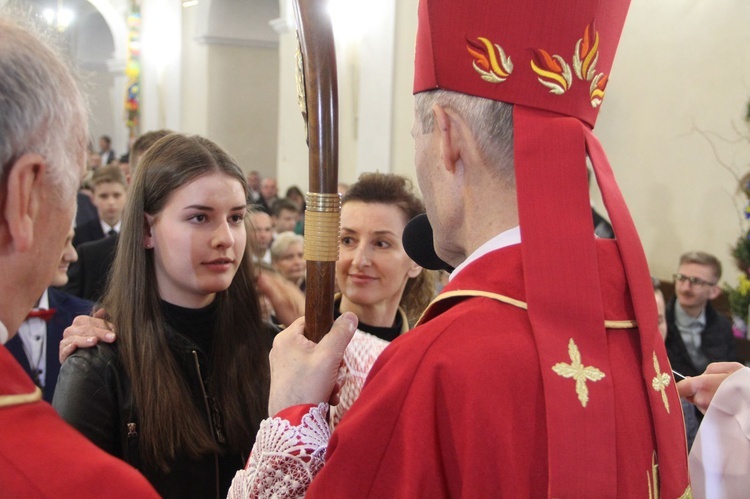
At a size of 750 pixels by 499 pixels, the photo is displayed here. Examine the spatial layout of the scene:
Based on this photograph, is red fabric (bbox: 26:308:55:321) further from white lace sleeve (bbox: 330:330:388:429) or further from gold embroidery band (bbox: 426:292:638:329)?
gold embroidery band (bbox: 426:292:638:329)

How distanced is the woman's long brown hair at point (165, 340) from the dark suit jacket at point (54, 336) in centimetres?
115

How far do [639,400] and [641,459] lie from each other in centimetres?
8

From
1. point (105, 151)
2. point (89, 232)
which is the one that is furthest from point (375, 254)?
point (105, 151)

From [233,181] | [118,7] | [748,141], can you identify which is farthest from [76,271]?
[118,7]

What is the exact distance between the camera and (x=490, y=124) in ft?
4.07

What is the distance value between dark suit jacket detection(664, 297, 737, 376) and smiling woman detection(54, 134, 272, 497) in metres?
2.73

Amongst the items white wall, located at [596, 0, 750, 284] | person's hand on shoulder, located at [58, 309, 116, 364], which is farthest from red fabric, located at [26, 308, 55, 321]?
white wall, located at [596, 0, 750, 284]

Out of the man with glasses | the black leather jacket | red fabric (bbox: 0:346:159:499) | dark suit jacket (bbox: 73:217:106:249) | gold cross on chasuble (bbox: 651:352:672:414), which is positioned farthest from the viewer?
dark suit jacket (bbox: 73:217:106:249)

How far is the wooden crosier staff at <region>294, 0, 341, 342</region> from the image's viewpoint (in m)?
1.39

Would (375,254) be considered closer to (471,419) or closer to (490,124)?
(490,124)

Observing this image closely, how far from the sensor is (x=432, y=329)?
1145 mm

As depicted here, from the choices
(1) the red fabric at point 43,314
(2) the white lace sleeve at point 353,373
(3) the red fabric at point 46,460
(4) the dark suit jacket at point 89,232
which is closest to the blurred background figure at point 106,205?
(4) the dark suit jacket at point 89,232

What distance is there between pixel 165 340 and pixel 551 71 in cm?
Result: 116

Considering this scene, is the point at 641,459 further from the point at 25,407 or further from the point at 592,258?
the point at 25,407
